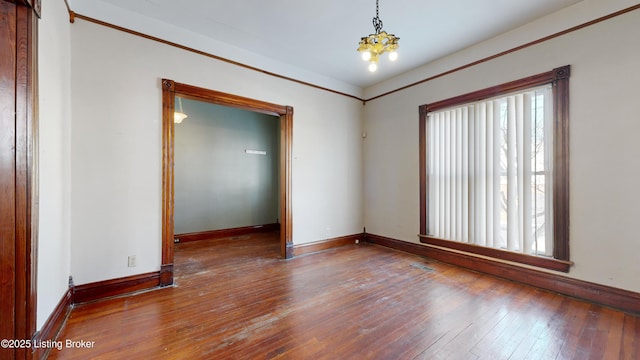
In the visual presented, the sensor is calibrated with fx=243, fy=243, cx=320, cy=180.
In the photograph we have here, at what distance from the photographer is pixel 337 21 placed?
288 cm

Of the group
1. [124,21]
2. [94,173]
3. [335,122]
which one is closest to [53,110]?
[94,173]

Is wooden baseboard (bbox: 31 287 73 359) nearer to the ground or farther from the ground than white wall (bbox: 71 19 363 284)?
nearer to the ground

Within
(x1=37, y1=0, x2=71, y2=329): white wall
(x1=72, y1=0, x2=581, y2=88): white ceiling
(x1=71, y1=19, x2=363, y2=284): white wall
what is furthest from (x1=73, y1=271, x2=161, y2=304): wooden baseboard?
(x1=72, y1=0, x2=581, y2=88): white ceiling

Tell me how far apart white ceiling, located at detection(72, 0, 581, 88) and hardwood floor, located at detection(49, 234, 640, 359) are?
314 centimetres

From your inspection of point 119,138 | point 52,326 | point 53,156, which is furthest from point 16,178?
point 119,138

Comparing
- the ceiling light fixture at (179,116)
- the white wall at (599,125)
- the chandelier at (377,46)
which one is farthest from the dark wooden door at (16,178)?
the white wall at (599,125)

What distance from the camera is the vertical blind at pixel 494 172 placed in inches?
113

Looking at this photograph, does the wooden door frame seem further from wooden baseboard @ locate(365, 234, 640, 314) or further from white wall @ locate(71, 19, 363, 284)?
wooden baseboard @ locate(365, 234, 640, 314)

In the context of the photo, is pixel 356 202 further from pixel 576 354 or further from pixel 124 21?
pixel 124 21

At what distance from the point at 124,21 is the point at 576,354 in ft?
16.8

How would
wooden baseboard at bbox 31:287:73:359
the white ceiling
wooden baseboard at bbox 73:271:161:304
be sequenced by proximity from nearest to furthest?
wooden baseboard at bbox 31:287:73:359, wooden baseboard at bbox 73:271:161:304, the white ceiling

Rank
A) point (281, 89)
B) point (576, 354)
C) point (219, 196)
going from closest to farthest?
point (576, 354) < point (281, 89) < point (219, 196)

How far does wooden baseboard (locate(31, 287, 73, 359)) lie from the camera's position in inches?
63.7

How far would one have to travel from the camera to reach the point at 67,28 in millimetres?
2371
